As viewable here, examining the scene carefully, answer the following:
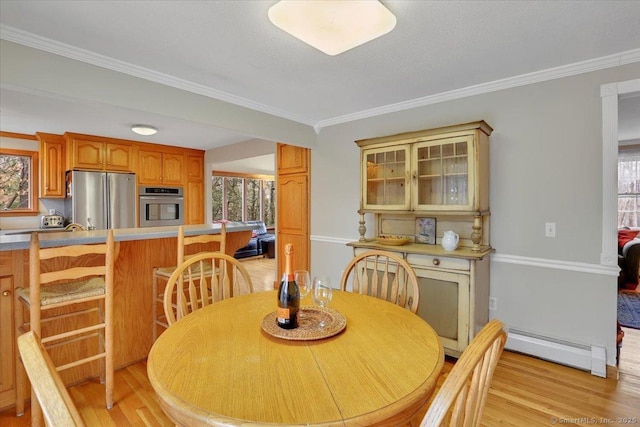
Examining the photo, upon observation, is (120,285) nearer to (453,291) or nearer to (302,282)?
(302,282)

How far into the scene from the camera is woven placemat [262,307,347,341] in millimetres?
1144

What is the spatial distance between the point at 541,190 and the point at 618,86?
32.8 inches

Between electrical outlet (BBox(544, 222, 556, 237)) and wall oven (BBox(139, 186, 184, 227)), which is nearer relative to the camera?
electrical outlet (BBox(544, 222, 556, 237))

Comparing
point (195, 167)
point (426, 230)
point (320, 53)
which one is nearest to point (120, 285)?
point (320, 53)

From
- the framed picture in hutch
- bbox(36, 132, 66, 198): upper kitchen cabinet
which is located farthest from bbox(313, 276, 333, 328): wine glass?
bbox(36, 132, 66, 198): upper kitchen cabinet

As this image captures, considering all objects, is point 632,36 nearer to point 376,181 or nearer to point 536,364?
point 376,181

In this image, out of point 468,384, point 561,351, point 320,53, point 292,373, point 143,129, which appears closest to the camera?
point 468,384

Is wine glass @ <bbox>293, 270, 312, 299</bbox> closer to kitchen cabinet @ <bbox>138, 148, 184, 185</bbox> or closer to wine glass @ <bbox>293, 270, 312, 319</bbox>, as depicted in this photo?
wine glass @ <bbox>293, 270, 312, 319</bbox>

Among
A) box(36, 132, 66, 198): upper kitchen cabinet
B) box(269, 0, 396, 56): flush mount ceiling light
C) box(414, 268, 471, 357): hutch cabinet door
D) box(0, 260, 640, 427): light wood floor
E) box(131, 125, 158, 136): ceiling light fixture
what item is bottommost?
box(0, 260, 640, 427): light wood floor

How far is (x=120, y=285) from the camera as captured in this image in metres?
2.30

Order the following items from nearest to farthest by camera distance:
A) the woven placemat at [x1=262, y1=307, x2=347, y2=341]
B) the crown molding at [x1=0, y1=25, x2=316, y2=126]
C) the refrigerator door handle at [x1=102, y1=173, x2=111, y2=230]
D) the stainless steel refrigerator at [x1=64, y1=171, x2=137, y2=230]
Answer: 1. the woven placemat at [x1=262, y1=307, x2=347, y2=341]
2. the crown molding at [x1=0, y1=25, x2=316, y2=126]
3. the stainless steel refrigerator at [x1=64, y1=171, x2=137, y2=230]
4. the refrigerator door handle at [x1=102, y1=173, x2=111, y2=230]

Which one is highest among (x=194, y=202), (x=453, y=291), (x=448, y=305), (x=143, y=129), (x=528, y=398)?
(x=143, y=129)

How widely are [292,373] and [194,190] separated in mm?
5459

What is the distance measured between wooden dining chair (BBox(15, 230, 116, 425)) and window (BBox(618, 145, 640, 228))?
24.1ft
